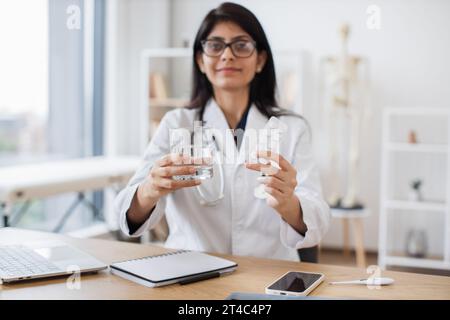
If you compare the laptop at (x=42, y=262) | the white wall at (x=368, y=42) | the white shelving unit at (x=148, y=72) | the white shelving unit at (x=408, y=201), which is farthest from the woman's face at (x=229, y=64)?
the white wall at (x=368, y=42)

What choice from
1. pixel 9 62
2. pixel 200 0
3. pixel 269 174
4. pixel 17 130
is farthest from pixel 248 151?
pixel 200 0

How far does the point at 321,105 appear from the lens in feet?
13.1

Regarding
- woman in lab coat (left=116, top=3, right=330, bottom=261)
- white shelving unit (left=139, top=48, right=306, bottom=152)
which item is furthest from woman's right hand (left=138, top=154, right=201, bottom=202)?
white shelving unit (left=139, top=48, right=306, bottom=152)

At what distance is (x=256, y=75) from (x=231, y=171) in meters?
0.30

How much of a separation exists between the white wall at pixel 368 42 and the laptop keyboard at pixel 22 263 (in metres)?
2.97

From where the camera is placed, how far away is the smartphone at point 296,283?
978 millimetres

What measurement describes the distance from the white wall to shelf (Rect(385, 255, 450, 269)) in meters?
0.47

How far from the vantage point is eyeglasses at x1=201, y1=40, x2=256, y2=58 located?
1.47 meters

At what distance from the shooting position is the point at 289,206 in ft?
4.15

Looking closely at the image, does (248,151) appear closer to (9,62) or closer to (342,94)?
(9,62)

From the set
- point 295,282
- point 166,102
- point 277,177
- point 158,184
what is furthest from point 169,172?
point 166,102

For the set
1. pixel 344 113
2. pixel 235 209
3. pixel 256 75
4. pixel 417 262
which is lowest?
pixel 417 262

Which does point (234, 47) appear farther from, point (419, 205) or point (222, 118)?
point (419, 205)

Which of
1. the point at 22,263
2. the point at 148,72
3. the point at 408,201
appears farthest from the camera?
the point at 148,72
